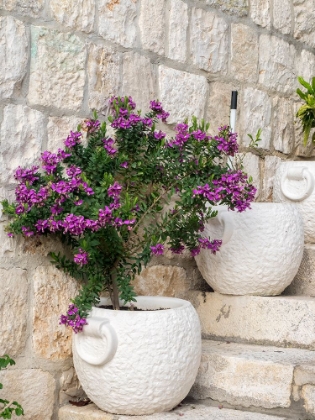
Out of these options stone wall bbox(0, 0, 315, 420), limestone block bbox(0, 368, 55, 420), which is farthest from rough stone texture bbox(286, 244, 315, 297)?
limestone block bbox(0, 368, 55, 420)

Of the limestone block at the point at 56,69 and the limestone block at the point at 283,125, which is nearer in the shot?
the limestone block at the point at 56,69

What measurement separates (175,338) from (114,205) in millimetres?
477

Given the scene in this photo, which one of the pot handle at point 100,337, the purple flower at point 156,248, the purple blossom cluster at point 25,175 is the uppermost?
the purple blossom cluster at point 25,175

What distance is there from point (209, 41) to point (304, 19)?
0.87m

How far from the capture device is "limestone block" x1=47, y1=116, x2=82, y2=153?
2.52 metres

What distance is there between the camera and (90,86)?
2672 millimetres

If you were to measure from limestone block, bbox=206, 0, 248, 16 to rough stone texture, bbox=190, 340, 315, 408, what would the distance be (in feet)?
5.19

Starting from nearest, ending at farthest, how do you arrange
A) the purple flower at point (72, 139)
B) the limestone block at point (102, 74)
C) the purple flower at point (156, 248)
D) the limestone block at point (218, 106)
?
the purple flower at point (156, 248) → the purple flower at point (72, 139) → the limestone block at point (102, 74) → the limestone block at point (218, 106)

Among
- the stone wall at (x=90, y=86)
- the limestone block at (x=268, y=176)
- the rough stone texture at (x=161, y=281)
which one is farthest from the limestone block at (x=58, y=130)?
the limestone block at (x=268, y=176)

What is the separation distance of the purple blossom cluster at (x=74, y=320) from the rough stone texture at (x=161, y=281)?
0.54 meters

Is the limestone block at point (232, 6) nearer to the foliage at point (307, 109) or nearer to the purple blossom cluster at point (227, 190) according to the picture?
the foliage at point (307, 109)

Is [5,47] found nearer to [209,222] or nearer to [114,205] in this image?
[114,205]

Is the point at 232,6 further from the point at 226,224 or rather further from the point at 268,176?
the point at 226,224

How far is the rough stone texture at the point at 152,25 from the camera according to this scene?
2.91 m
